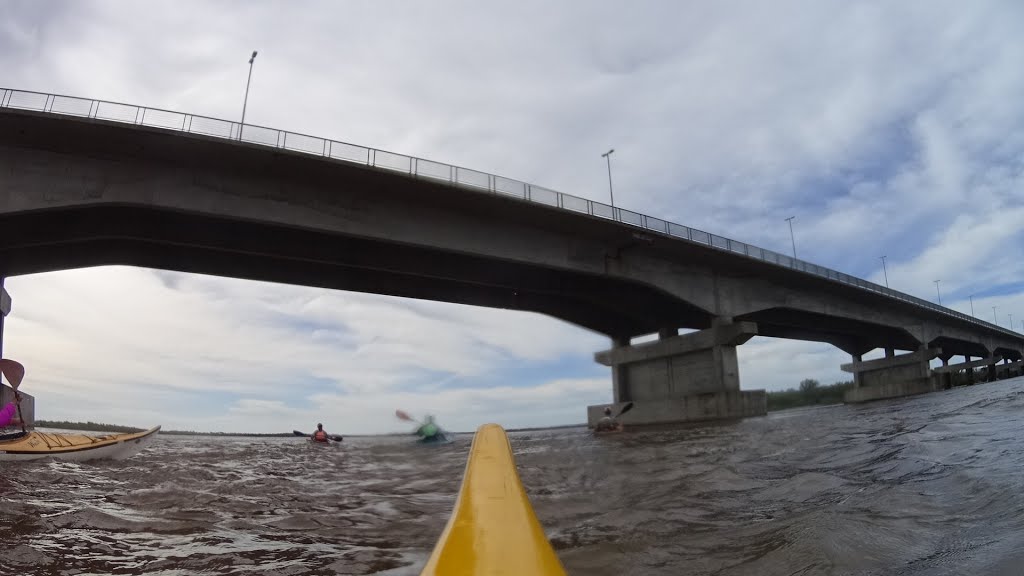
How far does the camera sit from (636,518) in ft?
15.9

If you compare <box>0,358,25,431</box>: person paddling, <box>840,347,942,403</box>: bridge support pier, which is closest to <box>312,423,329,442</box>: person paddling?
<box>0,358,25,431</box>: person paddling

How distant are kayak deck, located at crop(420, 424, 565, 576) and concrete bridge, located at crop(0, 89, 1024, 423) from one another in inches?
743

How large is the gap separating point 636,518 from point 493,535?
3.44m

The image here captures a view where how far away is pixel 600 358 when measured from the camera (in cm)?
4016

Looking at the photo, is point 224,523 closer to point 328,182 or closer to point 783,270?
point 328,182

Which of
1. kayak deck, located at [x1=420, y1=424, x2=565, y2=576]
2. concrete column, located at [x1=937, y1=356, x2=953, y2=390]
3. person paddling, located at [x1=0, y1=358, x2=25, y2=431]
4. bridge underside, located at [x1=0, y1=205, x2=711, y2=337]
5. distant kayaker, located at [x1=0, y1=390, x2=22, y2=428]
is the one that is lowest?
kayak deck, located at [x1=420, y1=424, x2=565, y2=576]

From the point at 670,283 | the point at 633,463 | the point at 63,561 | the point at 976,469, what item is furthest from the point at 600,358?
the point at 63,561

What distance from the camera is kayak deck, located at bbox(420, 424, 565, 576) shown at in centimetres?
167

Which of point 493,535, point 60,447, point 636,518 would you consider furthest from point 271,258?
point 493,535

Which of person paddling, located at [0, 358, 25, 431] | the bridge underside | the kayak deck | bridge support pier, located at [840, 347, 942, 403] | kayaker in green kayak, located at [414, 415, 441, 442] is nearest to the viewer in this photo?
the kayak deck

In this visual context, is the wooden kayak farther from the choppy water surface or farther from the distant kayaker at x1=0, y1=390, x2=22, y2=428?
the choppy water surface

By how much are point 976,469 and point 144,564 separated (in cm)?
735

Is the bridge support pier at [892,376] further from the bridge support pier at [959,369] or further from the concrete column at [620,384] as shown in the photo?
the concrete column at [620,384]

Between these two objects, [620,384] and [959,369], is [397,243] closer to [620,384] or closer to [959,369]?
[620,384]
